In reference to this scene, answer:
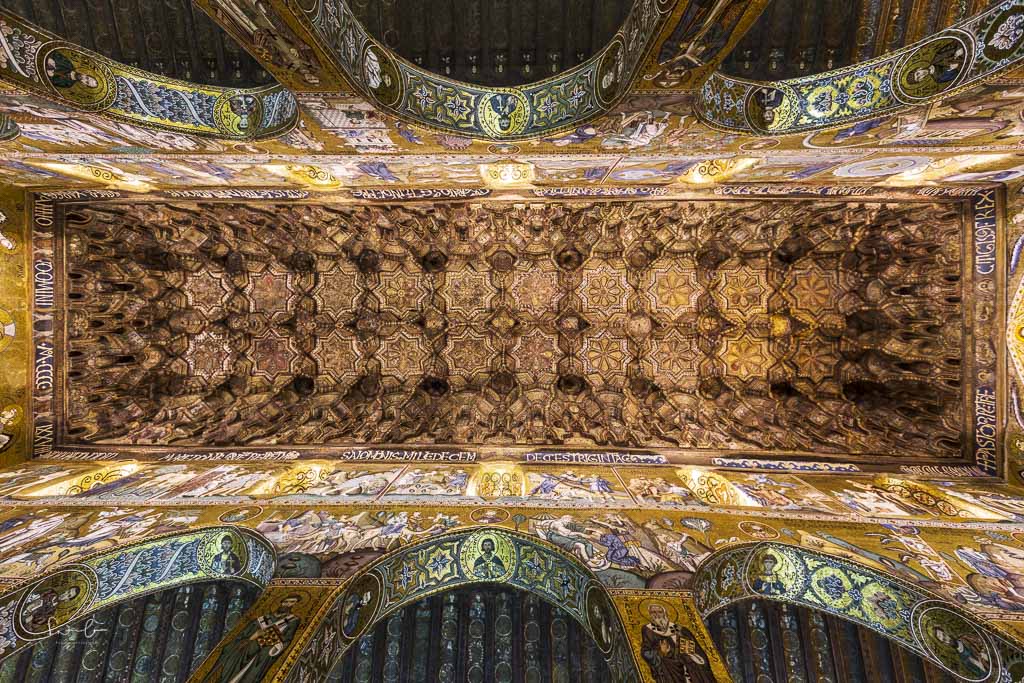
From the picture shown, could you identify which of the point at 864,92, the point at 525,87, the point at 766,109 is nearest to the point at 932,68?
the point at 864,92

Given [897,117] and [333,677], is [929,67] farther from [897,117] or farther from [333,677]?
[333,677]

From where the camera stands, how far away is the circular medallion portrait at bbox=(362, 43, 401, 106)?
519 cm

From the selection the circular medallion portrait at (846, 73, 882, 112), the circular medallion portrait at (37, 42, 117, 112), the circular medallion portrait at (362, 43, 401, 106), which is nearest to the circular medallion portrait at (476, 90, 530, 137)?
the circular medallion portrait at (362, 43, 401, 106)

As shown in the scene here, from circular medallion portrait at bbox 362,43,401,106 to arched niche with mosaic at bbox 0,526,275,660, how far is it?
220 inches

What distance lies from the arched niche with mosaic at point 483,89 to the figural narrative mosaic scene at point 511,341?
0.05 metres

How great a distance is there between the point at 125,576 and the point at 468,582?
154 inches

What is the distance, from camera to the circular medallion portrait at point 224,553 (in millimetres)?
5234

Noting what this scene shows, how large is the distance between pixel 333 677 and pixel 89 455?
5935mm

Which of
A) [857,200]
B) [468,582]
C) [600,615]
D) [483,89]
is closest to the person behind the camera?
[600,615]

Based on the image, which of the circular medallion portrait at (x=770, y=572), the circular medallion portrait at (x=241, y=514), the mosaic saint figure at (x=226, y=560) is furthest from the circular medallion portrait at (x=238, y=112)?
the circular medallion portrait at (x=770, y=572)

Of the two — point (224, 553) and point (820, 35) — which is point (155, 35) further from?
point (820, 35)

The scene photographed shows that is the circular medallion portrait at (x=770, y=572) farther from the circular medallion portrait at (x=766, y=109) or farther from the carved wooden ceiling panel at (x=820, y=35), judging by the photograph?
the carved wooden ceiling panel at (x=820, y=35)

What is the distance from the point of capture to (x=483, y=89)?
5730 millimetres

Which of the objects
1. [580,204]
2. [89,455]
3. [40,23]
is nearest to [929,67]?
[580,204]
